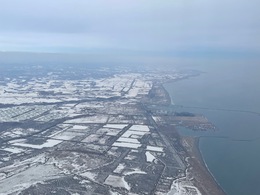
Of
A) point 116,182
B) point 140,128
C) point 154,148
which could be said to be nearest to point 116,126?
point 140,128

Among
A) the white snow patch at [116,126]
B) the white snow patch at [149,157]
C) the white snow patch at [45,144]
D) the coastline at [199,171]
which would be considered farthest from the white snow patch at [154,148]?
the white snow patch at [45,144]

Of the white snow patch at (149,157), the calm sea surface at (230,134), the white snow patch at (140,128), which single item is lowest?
the calm sea surface at (230,134)

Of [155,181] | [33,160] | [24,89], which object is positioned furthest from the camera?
[24,89]

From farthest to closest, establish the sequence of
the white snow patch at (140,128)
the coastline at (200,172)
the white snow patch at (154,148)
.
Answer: the white snow patch at (140,128) < the white snow patch at (154,148) < the coastline at (200,172)

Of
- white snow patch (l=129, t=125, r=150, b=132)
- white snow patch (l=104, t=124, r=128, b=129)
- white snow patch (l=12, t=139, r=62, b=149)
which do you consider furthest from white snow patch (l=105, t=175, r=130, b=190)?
white snow patch (l=104, t=124, r=128, b=129)

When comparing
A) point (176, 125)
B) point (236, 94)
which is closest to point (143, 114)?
point (176, 125)

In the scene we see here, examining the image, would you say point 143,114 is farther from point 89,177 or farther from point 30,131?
point 89,177

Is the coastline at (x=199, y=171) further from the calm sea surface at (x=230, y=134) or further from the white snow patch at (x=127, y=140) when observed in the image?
the white snow patch at (x=127, y=140)

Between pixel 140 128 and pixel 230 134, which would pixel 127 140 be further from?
pixel 230 134

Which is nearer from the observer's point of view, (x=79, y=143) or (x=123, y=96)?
(x=79, y=143)
